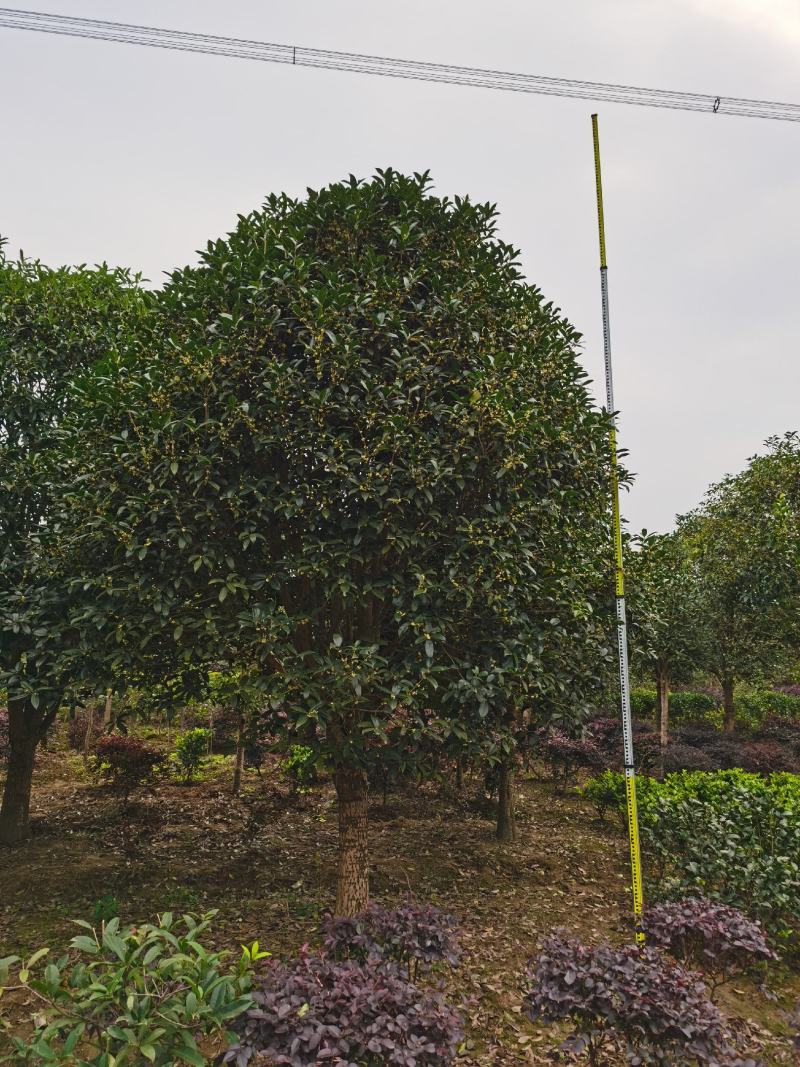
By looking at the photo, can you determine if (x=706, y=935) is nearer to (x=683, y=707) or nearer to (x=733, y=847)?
(x=733, y=847)

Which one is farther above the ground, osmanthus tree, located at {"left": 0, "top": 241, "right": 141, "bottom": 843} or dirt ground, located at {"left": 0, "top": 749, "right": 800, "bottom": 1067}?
osmanthus tree, located at {"left": 0, "top": 241, "right": 141, "bottom": 843}

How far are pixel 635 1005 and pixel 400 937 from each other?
4.56 ft

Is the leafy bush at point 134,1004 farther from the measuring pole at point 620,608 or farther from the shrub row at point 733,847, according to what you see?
the shrub row at point 733,847

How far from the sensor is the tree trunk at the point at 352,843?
592cm

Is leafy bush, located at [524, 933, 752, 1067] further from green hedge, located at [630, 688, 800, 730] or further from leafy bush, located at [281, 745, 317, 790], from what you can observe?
green hedge, located at [630, 688, 800, 730]

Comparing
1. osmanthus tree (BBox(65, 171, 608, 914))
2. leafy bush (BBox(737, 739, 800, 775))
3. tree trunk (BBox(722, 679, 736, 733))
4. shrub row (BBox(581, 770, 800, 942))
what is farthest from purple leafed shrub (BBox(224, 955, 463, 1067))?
tree trunk (BBox(722, 679, 736, 733))

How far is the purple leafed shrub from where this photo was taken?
2879mm

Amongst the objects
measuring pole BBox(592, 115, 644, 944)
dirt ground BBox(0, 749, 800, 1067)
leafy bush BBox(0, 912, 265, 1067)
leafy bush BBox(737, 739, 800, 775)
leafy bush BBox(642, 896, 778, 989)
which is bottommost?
dirt ground BBox(0, 749, 800, 1067)

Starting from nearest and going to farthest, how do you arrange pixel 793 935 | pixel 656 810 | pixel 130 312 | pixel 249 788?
1. pixel 793 935
2. pixel 656 810
3. pixel 130 312
4. pixel 249 788

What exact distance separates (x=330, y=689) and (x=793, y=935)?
5.03 meters

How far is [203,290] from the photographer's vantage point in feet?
18.0

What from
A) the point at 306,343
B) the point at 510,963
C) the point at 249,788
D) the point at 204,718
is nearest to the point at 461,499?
the point at 306,343

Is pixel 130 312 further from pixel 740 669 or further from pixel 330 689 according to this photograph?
pixel 740 669

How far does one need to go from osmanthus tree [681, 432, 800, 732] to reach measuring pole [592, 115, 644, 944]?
8.16m
